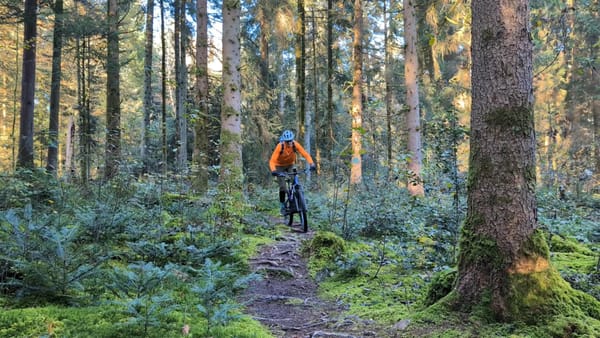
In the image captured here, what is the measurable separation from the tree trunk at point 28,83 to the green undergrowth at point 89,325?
9.35 metres

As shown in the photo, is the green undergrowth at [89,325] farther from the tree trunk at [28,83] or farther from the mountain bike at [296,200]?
the tree trunk at [28,83]

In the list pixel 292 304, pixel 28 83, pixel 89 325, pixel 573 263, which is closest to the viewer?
pixel 89 325

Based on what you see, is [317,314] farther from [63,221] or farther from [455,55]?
[455,55]

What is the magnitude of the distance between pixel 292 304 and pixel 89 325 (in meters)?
2.27

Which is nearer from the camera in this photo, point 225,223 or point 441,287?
point 441,287

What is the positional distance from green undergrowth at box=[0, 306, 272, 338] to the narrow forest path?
697 mm

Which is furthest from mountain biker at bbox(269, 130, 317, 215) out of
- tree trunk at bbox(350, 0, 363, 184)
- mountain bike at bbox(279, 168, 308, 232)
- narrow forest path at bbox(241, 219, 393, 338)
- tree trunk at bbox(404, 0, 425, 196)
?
tree trunk at bbox(350, 0, 363, 184)

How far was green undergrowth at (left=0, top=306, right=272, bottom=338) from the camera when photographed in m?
2.37

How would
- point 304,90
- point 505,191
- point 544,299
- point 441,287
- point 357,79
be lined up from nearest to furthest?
1. point 544,299
2. point 505,191
3. point 441,287
4. point 357,79
5. point 304,90

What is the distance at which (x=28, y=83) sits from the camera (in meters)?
11.3

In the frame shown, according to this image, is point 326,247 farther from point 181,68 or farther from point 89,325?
point 181,68

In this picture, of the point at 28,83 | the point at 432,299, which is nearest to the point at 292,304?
the point at 432,299

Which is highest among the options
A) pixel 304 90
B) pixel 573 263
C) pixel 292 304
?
pixel 304 90

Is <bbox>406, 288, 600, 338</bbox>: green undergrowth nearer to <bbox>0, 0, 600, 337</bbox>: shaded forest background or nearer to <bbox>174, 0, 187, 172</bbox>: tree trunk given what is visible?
<bbox>0, 0, 600, 337</bbox>: shaded forest background
